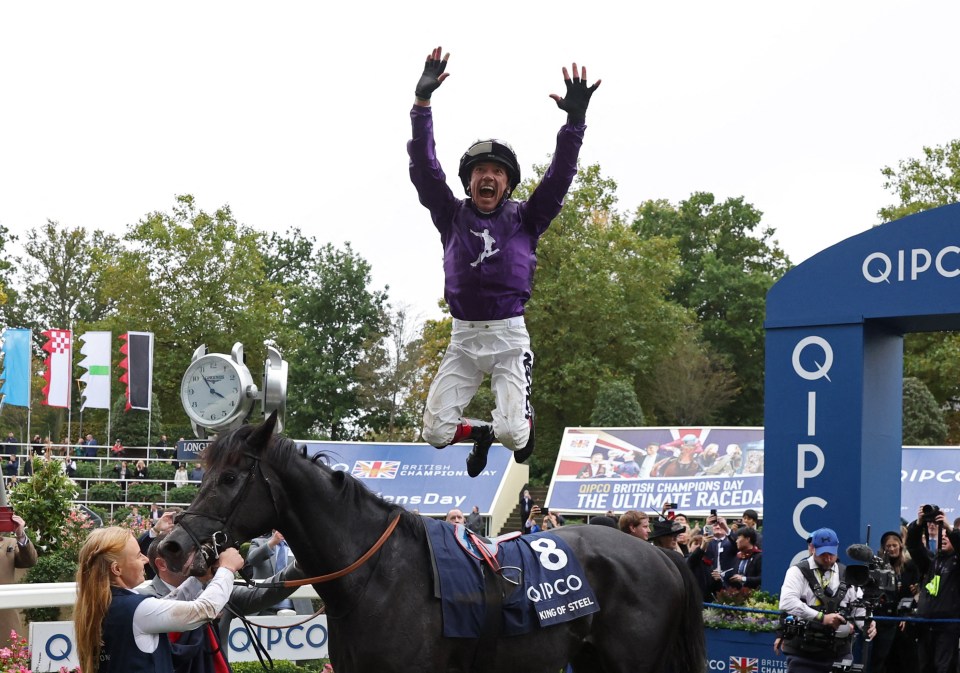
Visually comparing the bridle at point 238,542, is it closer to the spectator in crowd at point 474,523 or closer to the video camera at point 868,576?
the spectator in crowd at point 474,523

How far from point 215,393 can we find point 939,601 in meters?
5.92

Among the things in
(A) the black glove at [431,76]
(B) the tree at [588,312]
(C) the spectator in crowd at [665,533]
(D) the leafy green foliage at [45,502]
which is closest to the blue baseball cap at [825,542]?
(C) the spectator in crowd at [665,533]

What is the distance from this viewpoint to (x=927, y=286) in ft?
32.1

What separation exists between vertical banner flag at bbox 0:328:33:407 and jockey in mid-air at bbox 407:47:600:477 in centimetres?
2327

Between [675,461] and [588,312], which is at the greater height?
[588,312]

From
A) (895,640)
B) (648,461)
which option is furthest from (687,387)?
(895,640)

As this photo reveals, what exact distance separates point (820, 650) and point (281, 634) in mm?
3869

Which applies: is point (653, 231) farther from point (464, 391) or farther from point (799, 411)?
point (464, 391)

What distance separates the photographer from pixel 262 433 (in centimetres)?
501

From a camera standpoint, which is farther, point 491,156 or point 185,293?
point 185,293

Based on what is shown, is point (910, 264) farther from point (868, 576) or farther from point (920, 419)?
point (920, 419)

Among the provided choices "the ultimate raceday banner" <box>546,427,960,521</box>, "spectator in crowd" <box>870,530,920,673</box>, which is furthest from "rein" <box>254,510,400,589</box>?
"the ultimate raceday banner" <box>546,427,960,521</box>

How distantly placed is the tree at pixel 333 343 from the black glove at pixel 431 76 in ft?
132

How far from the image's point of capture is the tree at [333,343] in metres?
48.8
